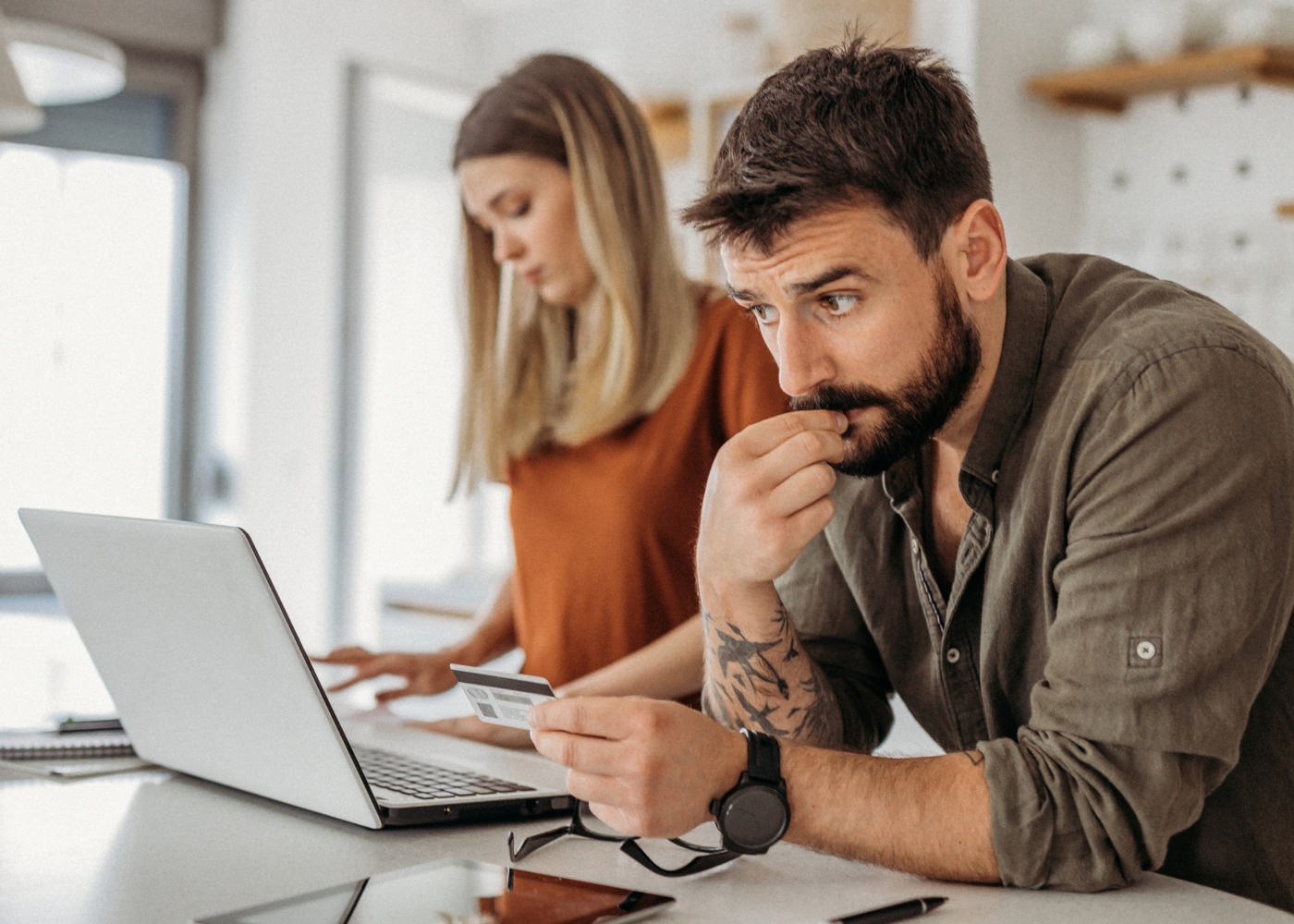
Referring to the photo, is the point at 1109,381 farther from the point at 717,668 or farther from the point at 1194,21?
the point at 1194,21

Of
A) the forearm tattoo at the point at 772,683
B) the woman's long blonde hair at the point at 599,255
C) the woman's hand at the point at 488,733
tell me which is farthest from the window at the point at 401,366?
the forearm tattoo at the point at 772,683

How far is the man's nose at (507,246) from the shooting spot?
1.72 metres

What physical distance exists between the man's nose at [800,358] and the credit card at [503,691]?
1.06 ft

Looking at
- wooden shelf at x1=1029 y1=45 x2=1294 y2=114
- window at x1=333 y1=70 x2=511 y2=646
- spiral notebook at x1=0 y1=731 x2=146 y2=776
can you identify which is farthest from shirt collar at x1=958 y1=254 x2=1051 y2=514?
window at x1=333 y1=70 x2=511 y2=646

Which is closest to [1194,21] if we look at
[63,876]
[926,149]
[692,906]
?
[926,149]

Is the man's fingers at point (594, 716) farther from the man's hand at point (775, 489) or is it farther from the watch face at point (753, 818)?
the man's hand at point (775, 489)

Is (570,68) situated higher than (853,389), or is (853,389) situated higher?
(570,68)

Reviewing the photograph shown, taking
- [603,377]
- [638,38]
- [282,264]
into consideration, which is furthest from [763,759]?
[638,38]

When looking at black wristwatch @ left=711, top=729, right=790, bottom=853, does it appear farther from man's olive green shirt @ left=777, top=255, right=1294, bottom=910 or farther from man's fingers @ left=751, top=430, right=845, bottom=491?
man's fingers @ left=751, top=430, right=845, bottom=491

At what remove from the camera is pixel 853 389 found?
3.56 feet

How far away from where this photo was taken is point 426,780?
118cm

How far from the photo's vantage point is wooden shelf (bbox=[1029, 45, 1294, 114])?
2590mm

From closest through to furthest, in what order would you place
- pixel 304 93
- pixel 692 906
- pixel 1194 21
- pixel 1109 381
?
1. pixel 692 906
2. pixel 1109 381
3. pixel 1194 21
4. pixel 304 93

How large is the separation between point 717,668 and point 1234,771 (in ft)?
1.39
